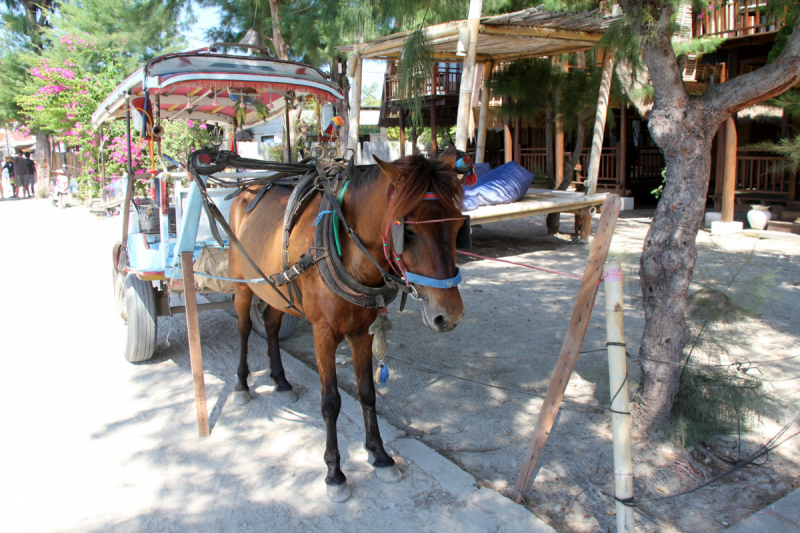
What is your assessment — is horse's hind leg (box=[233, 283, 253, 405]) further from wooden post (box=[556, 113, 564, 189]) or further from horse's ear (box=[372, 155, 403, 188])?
wooden post (box=[556, 113, 564, 189])

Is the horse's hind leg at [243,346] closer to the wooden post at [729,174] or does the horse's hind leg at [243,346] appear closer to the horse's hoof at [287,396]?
the horse's hoof at [287,396]

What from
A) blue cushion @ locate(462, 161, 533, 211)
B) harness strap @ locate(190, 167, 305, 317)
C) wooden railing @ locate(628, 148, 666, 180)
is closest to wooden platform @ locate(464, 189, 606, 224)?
blue cushion @ locate(462, 161, 533, 211)

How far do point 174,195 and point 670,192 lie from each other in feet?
12.4

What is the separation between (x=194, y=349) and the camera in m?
3.65

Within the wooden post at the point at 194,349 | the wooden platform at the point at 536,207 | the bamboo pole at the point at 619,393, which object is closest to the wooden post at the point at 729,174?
the wooden platform at the point at 536,207

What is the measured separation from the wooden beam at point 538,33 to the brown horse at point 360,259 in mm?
5551

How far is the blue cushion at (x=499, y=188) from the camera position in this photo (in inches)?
329

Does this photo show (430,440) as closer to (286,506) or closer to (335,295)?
(286,506)

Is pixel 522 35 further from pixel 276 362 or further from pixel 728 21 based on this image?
pixel 276 362

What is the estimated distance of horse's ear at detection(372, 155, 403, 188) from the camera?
2.29 meters

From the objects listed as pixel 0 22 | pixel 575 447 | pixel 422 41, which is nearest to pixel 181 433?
pixel 575 447

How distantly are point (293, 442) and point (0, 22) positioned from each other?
26.6 m

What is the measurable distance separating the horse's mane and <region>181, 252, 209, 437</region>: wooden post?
1884 mm

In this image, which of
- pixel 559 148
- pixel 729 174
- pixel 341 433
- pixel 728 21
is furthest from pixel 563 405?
pixel 728 21
